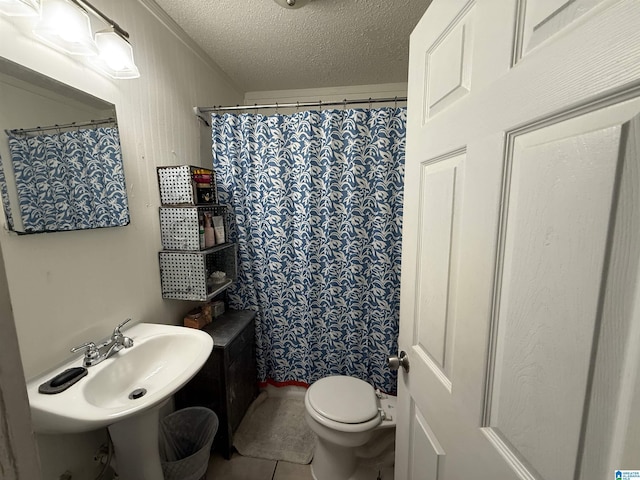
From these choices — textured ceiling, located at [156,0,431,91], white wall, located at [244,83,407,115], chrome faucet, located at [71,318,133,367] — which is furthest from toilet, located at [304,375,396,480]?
white wall, located at [244,83,407,115]

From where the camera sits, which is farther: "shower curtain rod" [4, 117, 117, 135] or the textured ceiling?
the textured ceiling

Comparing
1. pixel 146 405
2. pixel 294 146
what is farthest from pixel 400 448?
pixel 294 146

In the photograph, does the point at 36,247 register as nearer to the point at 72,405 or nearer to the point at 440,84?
the point at 72,405

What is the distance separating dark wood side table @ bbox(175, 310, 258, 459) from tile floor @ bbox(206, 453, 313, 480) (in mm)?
49

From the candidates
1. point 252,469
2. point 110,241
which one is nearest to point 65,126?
point 110,241

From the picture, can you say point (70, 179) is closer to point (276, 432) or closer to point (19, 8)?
point (19, 8)

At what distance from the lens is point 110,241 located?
1153 mm

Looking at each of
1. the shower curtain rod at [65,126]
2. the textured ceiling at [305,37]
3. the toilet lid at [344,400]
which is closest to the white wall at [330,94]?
the textured ceiling at [305,37]

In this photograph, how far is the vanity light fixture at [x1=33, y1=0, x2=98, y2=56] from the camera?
844 millimetres

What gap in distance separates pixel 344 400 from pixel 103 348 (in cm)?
113

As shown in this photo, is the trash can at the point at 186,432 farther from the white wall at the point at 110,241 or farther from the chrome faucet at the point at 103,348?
the chrome faucet at the point at 103,348

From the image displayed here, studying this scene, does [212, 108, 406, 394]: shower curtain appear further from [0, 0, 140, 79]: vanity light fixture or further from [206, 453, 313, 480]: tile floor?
[0, 0, 140, 79]: vanity light fixture

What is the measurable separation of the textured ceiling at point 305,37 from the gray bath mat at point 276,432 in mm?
2383

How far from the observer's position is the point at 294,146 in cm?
173
